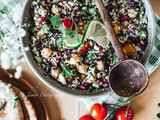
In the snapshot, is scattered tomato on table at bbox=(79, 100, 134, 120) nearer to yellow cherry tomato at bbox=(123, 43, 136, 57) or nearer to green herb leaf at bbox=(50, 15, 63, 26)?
yellow cherry tomato at bbox=(123, 43, 136, 57)

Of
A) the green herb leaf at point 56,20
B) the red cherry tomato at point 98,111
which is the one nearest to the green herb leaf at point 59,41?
the green herb leaf at point 56,20

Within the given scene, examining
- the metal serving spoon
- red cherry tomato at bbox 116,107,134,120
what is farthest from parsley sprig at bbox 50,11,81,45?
red cherry tomato at bbox 116,107,134,120

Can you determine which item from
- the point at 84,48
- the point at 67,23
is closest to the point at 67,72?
the point at 84,48

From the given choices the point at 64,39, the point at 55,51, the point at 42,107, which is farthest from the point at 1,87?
the point at 64,39

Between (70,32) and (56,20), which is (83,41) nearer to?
(70,32)

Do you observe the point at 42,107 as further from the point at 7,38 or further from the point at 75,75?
the point at 7,38
